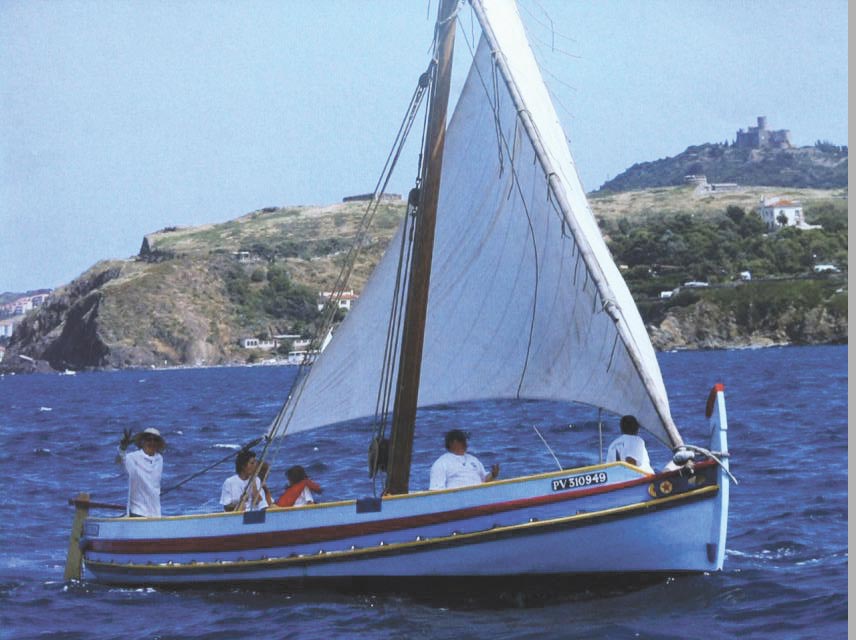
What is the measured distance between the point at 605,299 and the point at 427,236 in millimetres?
3713

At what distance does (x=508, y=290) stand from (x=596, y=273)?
2273mm

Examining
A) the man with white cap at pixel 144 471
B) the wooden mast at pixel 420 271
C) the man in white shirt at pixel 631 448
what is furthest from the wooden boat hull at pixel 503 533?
the man with white cap at pixel 144 471

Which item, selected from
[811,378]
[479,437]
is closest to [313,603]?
[479,437]

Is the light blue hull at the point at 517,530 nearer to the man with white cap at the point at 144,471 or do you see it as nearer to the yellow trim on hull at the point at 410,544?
the yellow trim on hull at the point at 410,544

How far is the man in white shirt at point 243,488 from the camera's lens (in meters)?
21.0

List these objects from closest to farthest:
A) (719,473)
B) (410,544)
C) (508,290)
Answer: (719,473)
(410,544)
(508,290)

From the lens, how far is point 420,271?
2073cm

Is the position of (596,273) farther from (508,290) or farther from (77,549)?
(77,549)

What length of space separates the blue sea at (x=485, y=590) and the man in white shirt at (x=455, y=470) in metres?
1.48

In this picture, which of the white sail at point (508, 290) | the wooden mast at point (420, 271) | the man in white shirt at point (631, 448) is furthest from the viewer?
the wooden mast at point (420, 271)

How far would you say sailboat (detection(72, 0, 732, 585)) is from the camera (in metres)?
18.0

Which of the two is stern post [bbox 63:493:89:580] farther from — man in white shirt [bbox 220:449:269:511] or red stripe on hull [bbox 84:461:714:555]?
man in white shirt [bbox 220:449:269:511]

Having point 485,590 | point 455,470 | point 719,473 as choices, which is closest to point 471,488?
point 455,470

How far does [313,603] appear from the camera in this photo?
1939 cm
